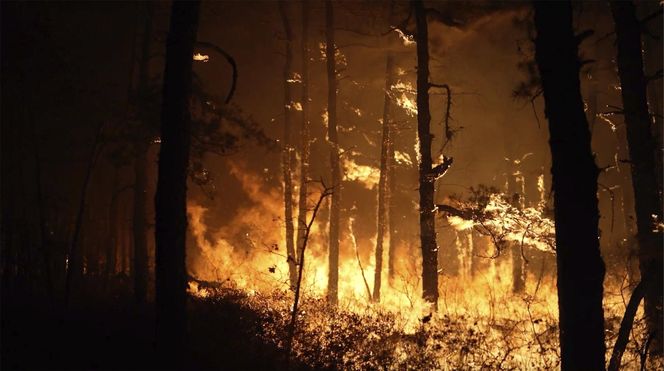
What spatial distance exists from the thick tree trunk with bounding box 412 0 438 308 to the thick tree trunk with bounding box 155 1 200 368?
23.2 feet

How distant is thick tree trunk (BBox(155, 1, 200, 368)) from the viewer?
7.03m

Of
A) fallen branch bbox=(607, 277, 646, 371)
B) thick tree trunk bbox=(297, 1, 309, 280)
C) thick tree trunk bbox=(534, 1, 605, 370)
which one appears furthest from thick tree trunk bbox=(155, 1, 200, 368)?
thick tree trunk bbox=(297, 1, 309, 280)

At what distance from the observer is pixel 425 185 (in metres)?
12.6

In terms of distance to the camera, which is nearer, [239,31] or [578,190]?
[578,190]

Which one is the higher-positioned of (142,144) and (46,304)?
(142,144)

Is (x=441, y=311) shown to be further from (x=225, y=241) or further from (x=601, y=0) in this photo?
(x=225, y=241)

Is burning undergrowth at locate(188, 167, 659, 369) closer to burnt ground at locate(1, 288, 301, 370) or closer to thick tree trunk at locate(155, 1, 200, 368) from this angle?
burnt ground at locate(1, 288, 301, 370)

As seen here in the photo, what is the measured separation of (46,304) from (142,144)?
5.70 meters

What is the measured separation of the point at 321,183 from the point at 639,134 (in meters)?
8.33

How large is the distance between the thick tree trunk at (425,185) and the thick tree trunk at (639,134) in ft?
15.2

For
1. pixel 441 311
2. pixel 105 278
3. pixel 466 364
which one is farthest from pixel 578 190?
pixel 105 278

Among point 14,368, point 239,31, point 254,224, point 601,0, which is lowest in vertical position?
point 14,368

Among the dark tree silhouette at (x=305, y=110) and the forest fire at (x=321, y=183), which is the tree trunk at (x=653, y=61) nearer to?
the forest fire at (x=321, y=183)

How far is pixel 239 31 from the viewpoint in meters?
23.9
